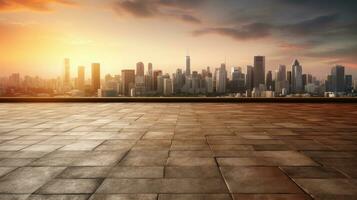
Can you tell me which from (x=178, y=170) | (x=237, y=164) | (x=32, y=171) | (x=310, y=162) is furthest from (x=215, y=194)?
(x=32, y=171)

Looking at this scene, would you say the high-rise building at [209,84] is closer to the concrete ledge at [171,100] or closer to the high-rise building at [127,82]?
the high-rise building at [127,82]

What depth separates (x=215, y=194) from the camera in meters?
3.79

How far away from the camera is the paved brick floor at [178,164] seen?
3887 millimetres

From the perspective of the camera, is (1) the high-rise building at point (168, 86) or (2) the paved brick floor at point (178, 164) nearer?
(2) the paved brick floor at point (178, 164)

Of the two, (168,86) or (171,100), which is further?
(168,86)

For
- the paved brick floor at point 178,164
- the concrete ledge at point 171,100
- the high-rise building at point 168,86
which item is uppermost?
the high-rise building at point 168,86

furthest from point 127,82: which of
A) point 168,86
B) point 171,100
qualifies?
point 171,100

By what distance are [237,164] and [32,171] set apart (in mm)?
3064

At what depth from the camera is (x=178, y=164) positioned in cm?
510

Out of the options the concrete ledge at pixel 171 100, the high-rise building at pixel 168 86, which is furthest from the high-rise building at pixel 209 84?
the concrete ledge at pixel 171 100

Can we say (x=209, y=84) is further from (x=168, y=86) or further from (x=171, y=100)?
(x=171, y=100)

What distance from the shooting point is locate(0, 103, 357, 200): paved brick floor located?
3.89 metres

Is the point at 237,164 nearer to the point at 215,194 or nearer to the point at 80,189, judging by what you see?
Answer: the point at 215,194

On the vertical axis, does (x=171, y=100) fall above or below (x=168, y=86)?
below
